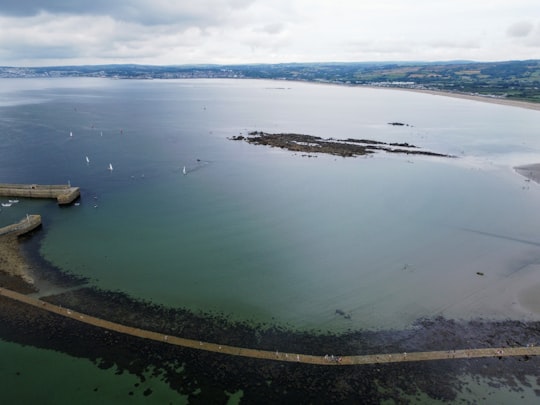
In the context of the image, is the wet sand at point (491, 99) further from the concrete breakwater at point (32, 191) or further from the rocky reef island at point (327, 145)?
the concrete breakwater at point (32, 191)

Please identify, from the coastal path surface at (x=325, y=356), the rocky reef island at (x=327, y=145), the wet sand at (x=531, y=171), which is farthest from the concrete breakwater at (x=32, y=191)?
the wet sand at (x=531, y=171)

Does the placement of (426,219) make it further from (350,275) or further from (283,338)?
(283,338)

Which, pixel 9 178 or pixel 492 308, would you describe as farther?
pixel 9 178

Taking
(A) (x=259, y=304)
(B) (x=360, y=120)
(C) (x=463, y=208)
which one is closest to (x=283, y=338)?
(A) (x=259, y=304)

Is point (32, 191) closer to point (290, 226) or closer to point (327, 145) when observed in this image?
point (290, 226)

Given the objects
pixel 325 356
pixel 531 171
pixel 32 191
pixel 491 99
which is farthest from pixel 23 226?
pixel 491 99
